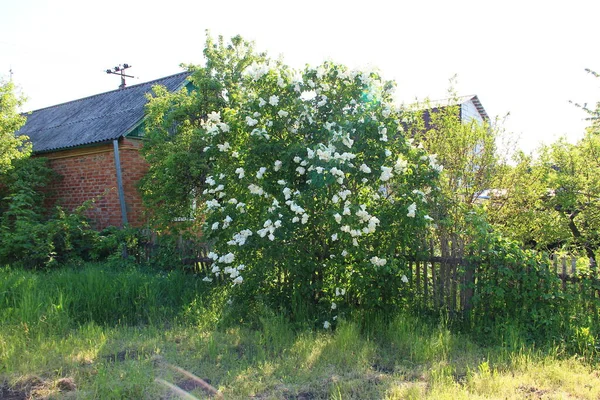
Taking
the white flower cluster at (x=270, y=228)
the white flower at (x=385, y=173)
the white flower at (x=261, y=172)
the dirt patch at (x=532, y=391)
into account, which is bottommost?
the dirt patch at (x=532, y=391)

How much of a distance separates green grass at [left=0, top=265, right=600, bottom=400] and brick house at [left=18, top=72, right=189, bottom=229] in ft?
17.1

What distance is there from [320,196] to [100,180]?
843 centimetres

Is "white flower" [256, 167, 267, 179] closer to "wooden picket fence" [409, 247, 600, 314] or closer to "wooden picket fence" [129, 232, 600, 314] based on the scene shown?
"wooden picket fence" [129, 232, 600, 314]

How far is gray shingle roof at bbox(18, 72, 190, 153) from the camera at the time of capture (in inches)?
472

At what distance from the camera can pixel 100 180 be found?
1177cm

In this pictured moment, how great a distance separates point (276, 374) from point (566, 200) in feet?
17.0

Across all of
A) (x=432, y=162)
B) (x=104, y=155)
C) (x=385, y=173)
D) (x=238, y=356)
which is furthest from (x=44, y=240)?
(x=432, y=162)

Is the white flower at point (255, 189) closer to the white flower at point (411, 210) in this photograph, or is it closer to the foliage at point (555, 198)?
the white flower at point (411, 210)

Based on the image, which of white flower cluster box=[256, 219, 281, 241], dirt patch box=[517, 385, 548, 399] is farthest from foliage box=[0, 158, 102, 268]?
dirt patch box=[517, 385, 548, 399]

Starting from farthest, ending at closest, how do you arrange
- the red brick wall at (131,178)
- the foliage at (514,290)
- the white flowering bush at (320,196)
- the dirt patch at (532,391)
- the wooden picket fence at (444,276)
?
the red brick wall at (131,178)
the wooden picket fence at (444,276)
the white flowering bush at (320,196)
the foliage at (514,290)
the dirt patch at (532,391)

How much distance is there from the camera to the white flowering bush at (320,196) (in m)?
5.30

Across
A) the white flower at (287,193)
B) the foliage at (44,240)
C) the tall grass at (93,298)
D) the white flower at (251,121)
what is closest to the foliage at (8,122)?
the foliage at (44,240)

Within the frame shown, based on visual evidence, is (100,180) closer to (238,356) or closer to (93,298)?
(93,298)

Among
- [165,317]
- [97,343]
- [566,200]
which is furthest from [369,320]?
[566,200]
